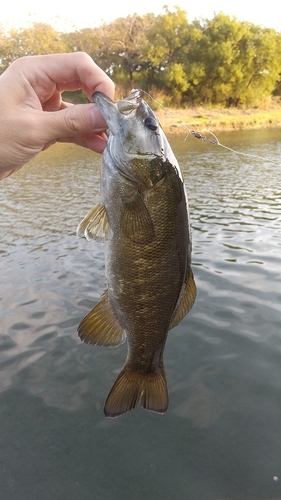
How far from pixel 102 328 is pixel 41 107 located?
5.28ft

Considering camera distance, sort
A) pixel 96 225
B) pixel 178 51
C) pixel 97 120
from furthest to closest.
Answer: pixel 178 51 < pixel 97 120 < pixel 96 225

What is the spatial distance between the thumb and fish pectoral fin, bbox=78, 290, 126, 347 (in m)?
1.11

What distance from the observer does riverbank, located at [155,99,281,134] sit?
3241 cm

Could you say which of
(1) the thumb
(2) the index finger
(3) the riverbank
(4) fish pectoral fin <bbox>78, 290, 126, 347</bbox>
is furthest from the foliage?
(4) fish pectoral fin <bbox>78, 290, 126, 347</bbox>

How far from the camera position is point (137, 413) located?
3.94 m

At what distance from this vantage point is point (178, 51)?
45625 mm

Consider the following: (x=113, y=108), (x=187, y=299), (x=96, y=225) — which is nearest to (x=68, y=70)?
(x=113, y=108)

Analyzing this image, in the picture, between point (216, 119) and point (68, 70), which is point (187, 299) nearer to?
point (68, 70)

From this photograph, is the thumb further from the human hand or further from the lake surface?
the lake surface

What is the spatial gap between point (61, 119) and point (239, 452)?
310cm

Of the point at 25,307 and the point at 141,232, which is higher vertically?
the point at 141,232

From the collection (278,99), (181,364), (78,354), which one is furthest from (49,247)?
(278,99)

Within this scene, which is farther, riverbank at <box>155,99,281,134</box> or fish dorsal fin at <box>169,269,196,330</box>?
riverbank at <box>155,99,281,134</box>

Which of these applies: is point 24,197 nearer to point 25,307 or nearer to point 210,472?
point 25,307
